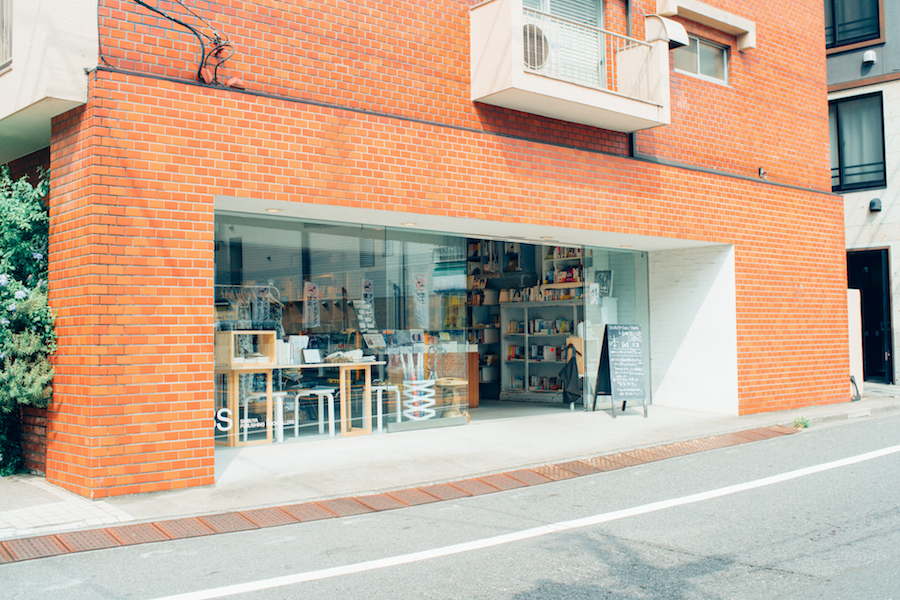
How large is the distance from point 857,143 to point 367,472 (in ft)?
56.8

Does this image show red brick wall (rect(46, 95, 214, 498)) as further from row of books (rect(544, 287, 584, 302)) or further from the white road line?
row of books (rect(544, 287, 584, 302))

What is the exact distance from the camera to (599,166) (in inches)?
437

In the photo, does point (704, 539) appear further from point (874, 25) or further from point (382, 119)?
point (874, 25)

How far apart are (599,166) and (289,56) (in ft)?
16.3

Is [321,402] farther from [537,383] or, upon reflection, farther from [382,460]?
[537,383]

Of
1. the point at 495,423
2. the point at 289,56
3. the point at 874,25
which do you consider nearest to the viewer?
the point at 289,56

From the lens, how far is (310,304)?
10266mm

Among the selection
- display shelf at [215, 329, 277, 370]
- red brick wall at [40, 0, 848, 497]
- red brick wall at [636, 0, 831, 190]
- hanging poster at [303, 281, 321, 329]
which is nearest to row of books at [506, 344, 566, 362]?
red brick wall at [40, 0, 848, 497]

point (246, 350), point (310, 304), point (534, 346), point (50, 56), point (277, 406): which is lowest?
point (277, 406)

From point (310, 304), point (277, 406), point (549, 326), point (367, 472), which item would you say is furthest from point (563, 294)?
point (367, 472)

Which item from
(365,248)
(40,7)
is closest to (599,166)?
(365,248)

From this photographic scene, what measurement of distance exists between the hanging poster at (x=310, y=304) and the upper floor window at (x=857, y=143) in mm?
15670

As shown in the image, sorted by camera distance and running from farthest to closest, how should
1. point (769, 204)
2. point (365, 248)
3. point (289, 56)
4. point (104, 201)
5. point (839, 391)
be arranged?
point (839, 391)
point (769, 204)
point (365, 248)
point (289, 56)
point (104, 201)

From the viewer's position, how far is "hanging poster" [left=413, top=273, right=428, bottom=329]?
36.5ft
